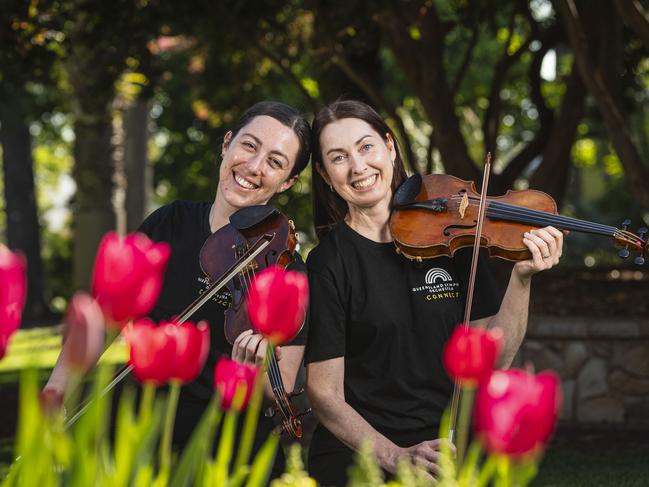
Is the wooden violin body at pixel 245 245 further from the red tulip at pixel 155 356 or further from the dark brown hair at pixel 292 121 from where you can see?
the red tulip at pixel 155 356

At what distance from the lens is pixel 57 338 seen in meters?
13.2

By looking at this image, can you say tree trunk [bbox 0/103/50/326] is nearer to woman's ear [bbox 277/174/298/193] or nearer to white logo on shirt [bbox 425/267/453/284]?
woman's ear [bbox 277/174/298/193]

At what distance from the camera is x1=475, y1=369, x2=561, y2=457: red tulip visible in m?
1.20

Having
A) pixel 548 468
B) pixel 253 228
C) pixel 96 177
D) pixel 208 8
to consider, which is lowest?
pixel 548 468

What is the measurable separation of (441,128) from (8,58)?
3.20 metres

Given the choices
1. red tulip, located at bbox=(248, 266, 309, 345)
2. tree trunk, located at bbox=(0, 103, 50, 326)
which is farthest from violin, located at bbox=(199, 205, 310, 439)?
tree trunk, located at bbox=(0, 103, 50, 326)

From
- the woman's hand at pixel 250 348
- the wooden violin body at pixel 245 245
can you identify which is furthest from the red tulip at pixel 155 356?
the wooden violin body at pixel 245 245

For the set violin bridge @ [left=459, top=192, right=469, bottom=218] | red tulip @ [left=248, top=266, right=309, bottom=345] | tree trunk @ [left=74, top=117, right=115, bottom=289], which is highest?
tree trunk @ [left=74, top=117, right=115, bottom=289]

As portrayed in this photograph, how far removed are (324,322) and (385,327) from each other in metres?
0.17

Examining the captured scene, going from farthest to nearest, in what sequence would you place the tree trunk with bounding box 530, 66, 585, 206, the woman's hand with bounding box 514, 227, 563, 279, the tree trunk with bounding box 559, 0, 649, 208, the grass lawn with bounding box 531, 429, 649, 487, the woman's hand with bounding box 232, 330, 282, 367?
the tree trunk with bounding box 530, 66, 585, 206
the tree trunk with bounding box 559, 0, 649, 208
the grass lawn with bounding box 531, 429, 649, 487
the woman's hand with bounding box 514, 227, 563, 279
the woman's hand with bounding box 232, 330, 282, 367

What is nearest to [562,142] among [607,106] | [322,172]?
[607,106]

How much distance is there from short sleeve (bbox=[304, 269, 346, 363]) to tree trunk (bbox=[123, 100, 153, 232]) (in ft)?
42.8

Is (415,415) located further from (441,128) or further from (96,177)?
(96,177)

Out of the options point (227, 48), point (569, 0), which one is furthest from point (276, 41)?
point (569, 0)
